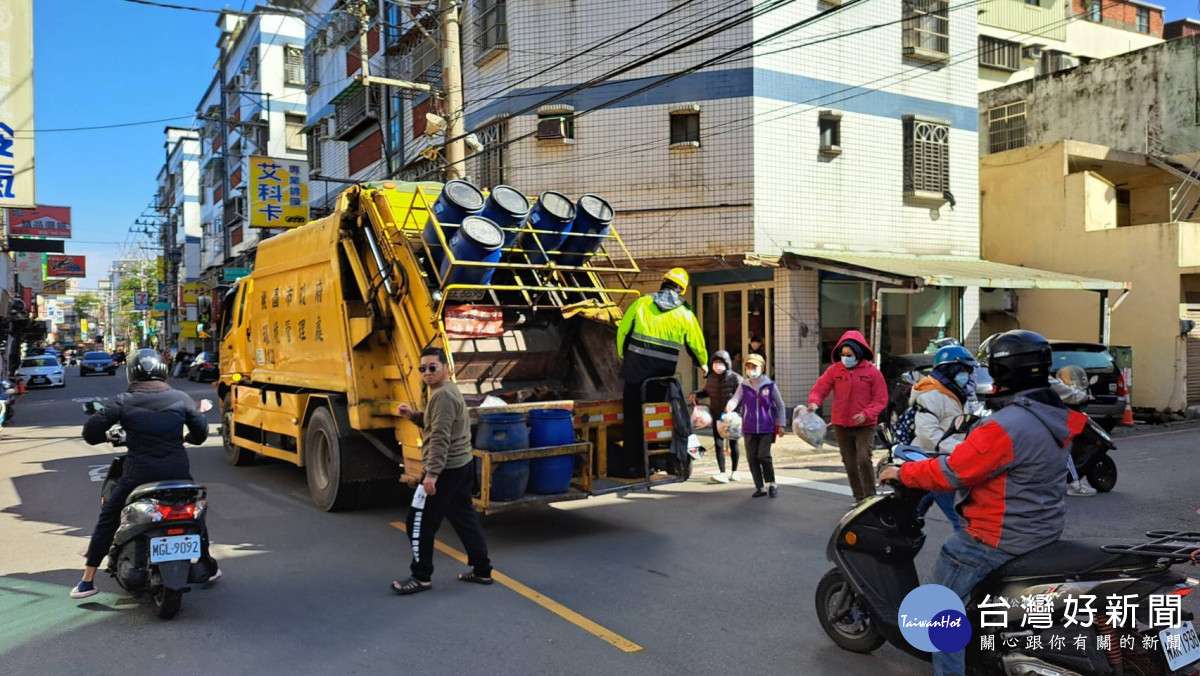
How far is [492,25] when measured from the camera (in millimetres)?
17141

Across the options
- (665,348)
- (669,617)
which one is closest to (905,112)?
(665,348)

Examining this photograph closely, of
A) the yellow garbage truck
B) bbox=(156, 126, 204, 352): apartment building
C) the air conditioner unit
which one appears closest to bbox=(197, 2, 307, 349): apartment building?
bbox=(156, 126, 204, 352): apartment building

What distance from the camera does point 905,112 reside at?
16906mm

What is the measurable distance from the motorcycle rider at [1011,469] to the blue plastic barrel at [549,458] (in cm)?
356

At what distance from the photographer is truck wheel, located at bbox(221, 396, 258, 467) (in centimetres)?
1125

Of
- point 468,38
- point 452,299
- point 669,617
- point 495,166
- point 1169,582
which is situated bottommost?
point 669,617

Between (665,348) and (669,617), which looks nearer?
(669,617)

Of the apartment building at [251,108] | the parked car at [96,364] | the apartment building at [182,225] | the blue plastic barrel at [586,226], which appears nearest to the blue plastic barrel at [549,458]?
the blue plastic barrel at [586,226]

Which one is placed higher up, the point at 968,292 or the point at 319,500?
the point at 968,292

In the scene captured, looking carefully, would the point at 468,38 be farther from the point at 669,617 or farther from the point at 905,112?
the point at 669,617

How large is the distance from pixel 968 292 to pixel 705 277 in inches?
224

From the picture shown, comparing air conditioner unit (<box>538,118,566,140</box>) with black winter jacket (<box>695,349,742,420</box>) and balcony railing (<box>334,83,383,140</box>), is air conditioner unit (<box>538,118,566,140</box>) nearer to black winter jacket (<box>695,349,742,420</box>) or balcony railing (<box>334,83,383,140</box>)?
black winter jacket (<box>695,349,742,420</box>)

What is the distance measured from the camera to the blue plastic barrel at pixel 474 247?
6.95 meters

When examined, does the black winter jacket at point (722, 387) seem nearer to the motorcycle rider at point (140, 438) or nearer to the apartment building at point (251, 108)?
the motorcycle rider at point (140, 438)
